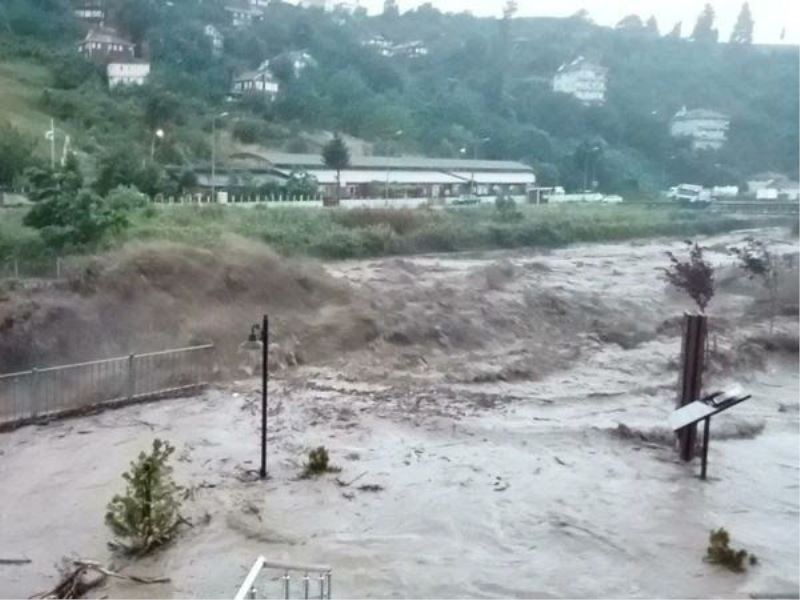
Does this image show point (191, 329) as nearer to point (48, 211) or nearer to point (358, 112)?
point (48, 211)

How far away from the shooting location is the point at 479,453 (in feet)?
16.0

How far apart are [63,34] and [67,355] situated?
1.80 metres

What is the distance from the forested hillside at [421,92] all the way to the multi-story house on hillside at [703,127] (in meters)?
0.06

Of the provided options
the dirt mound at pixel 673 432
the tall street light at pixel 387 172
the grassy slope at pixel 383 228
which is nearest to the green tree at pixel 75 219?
the grassy slope at pixel 383 228

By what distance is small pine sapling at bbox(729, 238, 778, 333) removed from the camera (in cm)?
675

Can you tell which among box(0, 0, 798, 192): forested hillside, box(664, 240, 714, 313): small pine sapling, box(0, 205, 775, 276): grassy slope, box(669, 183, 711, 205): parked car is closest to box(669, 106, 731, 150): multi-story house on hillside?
box(0, 0, 798, 192): forested hillside

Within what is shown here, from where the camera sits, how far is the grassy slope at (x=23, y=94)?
4.85 metres

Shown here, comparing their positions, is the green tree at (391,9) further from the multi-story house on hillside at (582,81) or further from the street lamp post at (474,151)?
the multi-story house on hillside at (582,81)

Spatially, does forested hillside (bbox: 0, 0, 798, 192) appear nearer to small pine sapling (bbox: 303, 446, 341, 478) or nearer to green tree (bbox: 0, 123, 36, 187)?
green tree (bbox: 0, 123, 36, 187)

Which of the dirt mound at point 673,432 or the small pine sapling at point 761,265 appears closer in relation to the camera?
the dirt mound at point 673,432

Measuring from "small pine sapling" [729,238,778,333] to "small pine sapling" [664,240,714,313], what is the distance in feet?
1.60

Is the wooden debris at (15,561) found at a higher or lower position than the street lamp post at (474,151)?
lower

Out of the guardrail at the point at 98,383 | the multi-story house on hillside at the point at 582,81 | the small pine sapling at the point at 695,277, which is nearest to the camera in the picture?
the guardrail at the point at 98,383

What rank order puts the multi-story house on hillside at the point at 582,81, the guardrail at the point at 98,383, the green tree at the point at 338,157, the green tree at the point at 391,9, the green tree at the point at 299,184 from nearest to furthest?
the guardrail at the point at 98,383
the green tree at the point at 299,184
the green tree at the point at 338,157
the green tree at the point at 391,9
the multi-story house on hillside at the point at 582,81
